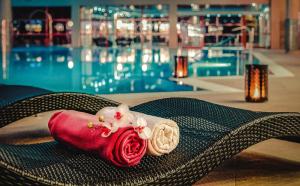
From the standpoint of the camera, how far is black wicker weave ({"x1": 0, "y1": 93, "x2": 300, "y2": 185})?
386 centimetres

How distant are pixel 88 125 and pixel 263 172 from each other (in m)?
1.91

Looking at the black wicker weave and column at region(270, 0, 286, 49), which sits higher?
column at region(270, 0, 286, 49)

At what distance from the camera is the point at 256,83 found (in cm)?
986

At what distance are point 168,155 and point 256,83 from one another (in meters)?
5.72

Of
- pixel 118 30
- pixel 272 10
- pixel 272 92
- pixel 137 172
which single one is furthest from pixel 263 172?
pixel 118 30

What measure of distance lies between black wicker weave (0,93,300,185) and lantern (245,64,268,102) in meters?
3.94

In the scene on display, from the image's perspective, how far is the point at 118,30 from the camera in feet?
147

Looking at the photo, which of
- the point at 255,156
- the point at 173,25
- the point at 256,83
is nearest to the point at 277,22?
the point at 173,25

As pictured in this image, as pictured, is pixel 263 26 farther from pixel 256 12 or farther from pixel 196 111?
pixel 196 111

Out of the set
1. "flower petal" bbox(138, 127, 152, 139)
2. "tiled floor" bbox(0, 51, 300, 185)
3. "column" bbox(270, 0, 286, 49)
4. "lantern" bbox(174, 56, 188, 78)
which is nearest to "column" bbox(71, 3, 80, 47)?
"column" bbox(270, 0, 286, 49)

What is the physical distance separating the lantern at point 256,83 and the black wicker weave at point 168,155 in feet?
12.9

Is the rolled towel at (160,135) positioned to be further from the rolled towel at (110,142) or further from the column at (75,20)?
the column at (75,20)

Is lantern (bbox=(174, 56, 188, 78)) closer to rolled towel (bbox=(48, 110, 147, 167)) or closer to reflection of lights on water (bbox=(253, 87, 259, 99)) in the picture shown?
reflection of lights on water (bbox=(253, 87, 259, 99))

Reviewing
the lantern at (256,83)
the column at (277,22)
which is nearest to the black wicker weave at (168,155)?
the lantern at (256,83)
